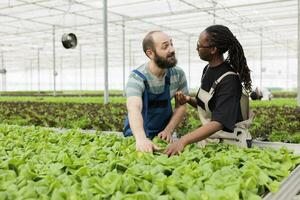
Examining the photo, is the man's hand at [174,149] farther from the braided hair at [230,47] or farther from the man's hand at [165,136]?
the braided hair at [230,47]

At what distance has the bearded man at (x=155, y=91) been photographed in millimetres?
2812

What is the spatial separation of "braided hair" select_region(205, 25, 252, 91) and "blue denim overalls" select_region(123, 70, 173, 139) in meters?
Result: 0.57

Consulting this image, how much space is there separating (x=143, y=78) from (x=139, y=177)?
1266 mm

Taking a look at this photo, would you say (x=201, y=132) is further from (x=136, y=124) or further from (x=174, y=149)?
(x=136, y=124)

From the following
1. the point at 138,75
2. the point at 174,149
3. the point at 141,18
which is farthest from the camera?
the point at 141,18

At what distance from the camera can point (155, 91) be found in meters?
3.13

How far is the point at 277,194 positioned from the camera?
181 centimetres

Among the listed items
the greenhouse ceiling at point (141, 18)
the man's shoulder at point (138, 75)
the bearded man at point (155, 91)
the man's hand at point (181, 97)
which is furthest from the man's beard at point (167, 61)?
the greenhouse ceiling at point (141, 18)

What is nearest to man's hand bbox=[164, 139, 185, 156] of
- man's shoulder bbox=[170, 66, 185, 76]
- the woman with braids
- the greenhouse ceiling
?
the woman with braids

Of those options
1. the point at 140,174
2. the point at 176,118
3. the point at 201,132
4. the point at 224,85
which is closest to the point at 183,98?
the point at 176,118

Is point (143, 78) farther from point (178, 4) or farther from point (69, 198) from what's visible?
point (178, 4)

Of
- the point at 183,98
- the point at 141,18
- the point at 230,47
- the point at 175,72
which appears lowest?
the point at 183,98

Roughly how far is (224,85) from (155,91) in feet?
2.19

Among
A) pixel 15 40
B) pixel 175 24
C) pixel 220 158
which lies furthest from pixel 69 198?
pixel 15 40
